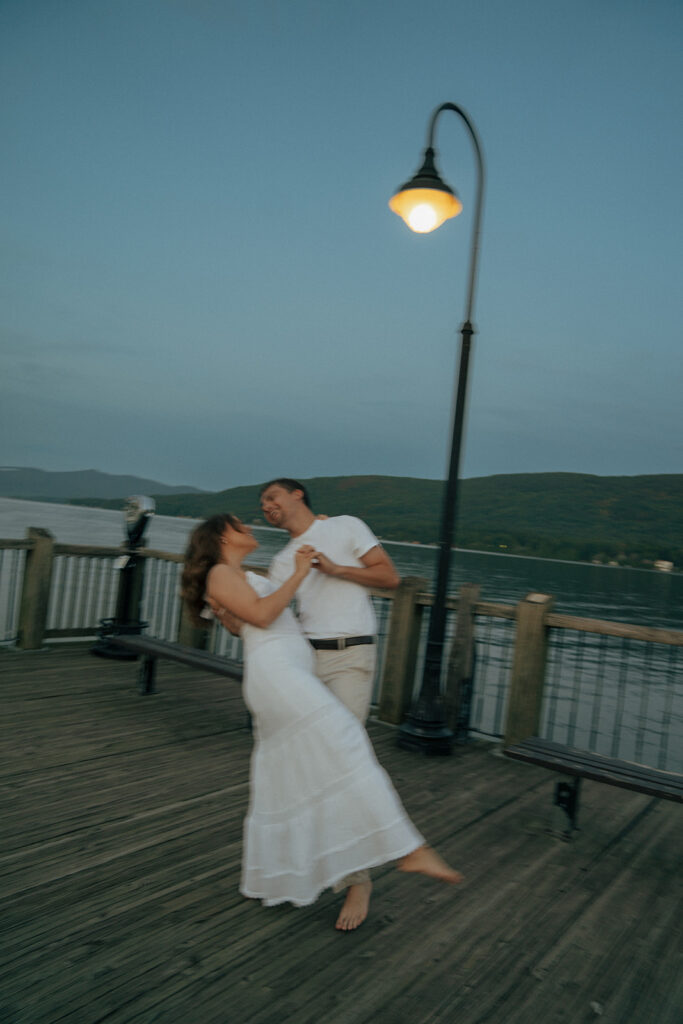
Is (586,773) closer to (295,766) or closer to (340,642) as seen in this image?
(340,642)

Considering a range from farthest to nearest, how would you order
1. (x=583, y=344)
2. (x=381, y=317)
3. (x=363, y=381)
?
(x=363, y=381), (x=583, y=344), (x=381, y=317)

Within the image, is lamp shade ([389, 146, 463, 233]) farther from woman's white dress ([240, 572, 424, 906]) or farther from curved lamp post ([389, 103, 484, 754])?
woman's white dress ([240, 572, 424, 906])

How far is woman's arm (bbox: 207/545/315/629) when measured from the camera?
234 centimetres

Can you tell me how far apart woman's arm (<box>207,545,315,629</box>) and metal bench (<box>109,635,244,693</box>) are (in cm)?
211

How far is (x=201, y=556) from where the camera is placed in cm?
248

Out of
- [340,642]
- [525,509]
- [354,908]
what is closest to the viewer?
[354,908]

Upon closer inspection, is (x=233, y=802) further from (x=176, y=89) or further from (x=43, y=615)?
(x=176, y=89)

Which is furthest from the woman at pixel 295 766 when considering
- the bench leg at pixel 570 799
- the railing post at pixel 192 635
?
the railing post at pixel 192 635

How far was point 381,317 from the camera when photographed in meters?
115

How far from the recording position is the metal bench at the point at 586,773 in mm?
3020

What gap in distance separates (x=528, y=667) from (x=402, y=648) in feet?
3.28

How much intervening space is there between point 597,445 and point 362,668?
162390 millimetres

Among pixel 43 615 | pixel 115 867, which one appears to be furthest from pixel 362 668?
pixel 43 615

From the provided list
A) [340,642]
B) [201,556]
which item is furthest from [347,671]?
[201,556]
